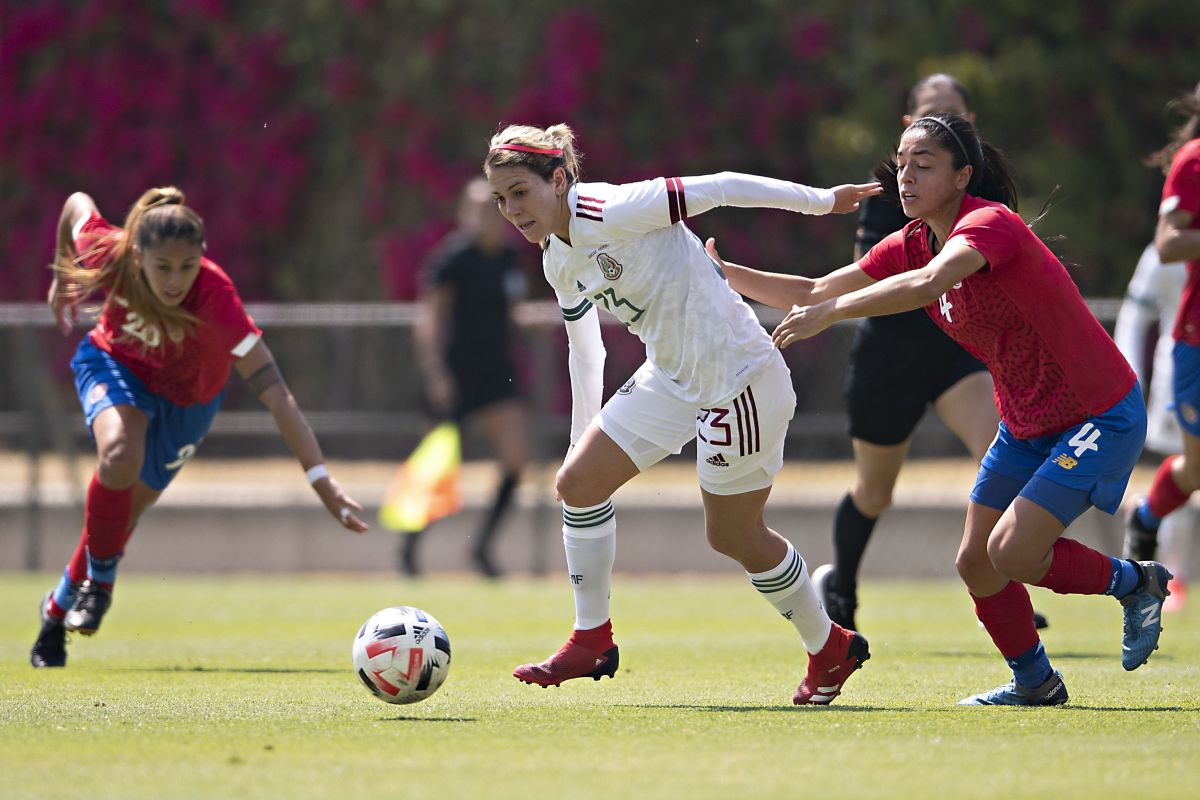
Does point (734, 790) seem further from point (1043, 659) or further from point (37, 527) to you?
point (37, 527)

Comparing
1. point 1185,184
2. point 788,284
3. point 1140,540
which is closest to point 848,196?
point 788,284

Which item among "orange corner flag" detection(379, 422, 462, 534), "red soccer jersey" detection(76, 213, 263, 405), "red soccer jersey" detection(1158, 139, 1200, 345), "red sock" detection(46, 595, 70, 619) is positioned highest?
"red soccer jersey" detection(1158, 139, 1200, 345)

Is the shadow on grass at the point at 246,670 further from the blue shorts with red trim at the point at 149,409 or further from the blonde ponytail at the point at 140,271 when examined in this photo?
the blonde ponytail at the point at 140,271

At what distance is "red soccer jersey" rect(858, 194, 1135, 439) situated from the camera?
222 inches

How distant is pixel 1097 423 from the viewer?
5.69 m

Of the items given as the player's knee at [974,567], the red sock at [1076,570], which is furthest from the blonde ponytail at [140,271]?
the red sock at [1076,570]

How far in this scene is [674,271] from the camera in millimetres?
6027

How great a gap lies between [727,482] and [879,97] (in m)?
11.0

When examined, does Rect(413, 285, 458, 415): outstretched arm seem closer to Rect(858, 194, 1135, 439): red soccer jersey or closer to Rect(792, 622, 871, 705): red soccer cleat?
Rect(792, 622, 871, 705): red soccer cleat

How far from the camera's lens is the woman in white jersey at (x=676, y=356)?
5.96 metres

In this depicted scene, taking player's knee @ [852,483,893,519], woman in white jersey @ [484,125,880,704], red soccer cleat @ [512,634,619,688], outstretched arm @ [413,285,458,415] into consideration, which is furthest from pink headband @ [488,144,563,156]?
outstretched arm @ [413,285,458,415]

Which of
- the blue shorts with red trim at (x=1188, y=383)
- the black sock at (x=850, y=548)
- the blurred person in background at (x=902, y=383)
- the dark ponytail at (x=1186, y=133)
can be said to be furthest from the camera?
the blue shorts with red trim at (x=1188, y=383)

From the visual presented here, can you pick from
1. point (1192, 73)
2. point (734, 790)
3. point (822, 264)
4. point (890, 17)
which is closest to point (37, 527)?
point (822, 264)

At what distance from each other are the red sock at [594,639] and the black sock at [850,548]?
2074 millimetres
